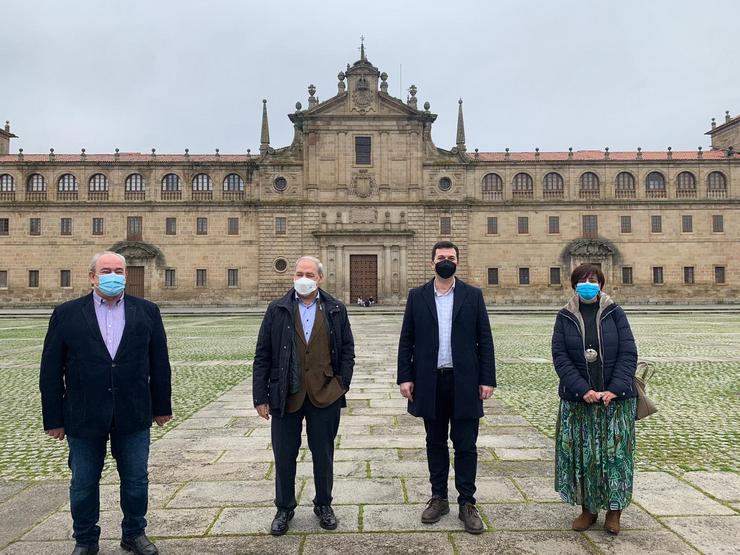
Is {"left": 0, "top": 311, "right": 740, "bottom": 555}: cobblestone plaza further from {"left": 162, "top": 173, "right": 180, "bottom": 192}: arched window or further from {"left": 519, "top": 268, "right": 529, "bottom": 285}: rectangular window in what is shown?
{"left": 162, "top": 173, "right": 180, "bottom": 192}: arched window

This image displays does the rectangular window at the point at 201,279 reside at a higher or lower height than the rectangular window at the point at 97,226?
lower

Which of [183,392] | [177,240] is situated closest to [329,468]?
[183,392]

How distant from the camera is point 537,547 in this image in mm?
3850

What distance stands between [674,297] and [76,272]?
44.7 metres

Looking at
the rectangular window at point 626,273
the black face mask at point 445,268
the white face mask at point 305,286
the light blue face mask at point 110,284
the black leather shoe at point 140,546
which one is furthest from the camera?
the rectangular window at point 626,273

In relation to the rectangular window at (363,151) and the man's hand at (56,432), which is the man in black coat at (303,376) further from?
the rectangular window at (363,151)

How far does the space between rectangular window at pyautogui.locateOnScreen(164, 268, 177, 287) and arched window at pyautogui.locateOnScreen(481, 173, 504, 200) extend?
2385 centimetres

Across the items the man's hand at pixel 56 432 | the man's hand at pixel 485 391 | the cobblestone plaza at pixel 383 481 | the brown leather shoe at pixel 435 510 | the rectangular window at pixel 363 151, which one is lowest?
the cobblestone plaza at pixel 383 481

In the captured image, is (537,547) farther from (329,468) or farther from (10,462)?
(10,462)

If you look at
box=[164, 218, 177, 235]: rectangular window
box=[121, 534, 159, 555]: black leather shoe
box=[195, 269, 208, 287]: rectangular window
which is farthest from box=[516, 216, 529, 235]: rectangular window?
box=[121, 534, 159, 555]: black leather shoe

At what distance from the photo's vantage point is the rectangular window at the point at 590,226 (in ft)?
143

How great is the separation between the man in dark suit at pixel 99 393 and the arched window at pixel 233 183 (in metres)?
40.8

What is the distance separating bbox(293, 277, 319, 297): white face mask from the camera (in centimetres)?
445

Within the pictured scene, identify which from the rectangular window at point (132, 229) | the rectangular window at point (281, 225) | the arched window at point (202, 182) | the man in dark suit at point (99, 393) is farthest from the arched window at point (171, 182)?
the man in dark suit at point (99, 393)
